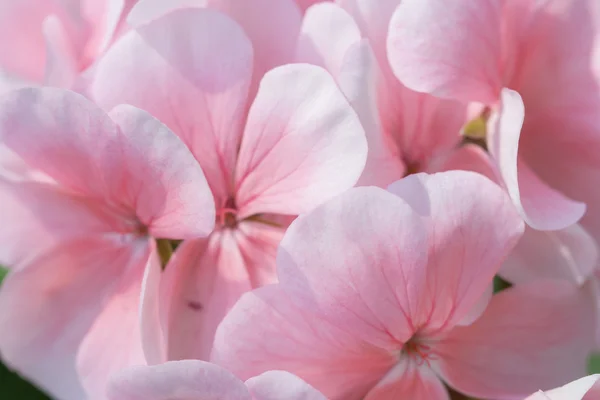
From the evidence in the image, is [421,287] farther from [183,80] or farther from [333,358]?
[183,80]

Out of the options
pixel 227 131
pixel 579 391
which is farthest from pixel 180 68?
pixel 579 391

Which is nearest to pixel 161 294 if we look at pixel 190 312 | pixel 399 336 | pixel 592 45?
pixel 190 312

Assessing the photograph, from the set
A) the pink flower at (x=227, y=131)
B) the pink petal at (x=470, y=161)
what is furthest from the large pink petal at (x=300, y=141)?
the pink petal at (x=470, y=161)

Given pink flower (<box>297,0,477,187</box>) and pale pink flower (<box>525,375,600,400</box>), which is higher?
pink flower (<box>297,0,477,187</box>)

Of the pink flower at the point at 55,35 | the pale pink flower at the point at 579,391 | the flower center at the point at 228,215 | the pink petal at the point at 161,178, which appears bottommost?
the pale pink flower at the point at 579,391

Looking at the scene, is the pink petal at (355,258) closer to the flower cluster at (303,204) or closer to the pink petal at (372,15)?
the flower cluster at (303,204)

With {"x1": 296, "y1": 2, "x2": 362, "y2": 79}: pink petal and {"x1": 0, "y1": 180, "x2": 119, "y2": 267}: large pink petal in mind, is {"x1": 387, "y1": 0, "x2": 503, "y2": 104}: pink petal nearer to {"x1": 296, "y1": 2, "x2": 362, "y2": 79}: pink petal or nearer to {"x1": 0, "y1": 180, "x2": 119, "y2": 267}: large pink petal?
{"x1": 296, "y1": 2, "x2": 362, "y2": 79}: pink petal

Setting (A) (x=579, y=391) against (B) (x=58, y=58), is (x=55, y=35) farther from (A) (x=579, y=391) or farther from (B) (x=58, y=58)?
(A) (x=579, y=391)

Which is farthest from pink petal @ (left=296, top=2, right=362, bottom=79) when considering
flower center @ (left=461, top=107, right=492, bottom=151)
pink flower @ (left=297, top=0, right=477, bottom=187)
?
flower center @ (left=461, top=107, right=492, bottom=151)
